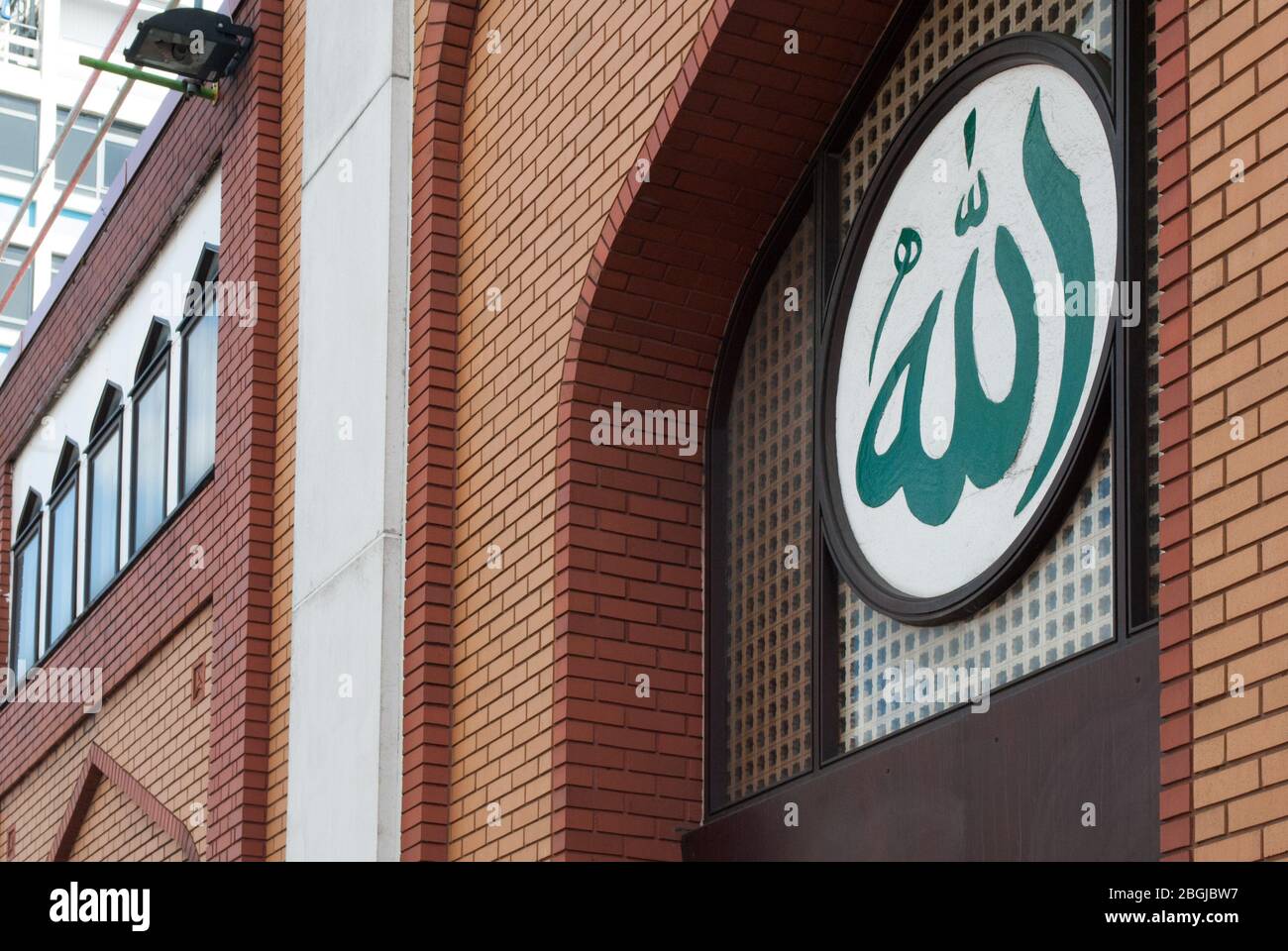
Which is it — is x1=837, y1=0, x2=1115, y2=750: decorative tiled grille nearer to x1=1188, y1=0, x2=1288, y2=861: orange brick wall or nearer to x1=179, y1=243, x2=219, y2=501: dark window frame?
x1=1188, y1=0, x2=1288, y2=861: orange brick wall

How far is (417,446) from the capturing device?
8469 mm

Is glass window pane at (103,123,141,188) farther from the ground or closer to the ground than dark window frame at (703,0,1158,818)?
farther from the ground

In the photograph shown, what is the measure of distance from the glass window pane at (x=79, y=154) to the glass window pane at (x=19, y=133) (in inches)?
19.4

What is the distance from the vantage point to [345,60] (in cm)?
966

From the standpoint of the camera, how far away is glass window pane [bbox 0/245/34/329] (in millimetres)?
40031

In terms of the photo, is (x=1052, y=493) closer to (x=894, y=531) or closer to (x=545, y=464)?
(x=894, y=531)

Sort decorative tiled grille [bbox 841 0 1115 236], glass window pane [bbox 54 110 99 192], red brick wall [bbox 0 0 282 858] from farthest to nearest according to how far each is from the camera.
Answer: glass window pane [bbox 54 110 99 192]
red brick wall [bbox 0 0 282 858]
decorative tiled grille [bbox 841 0 1115 236]

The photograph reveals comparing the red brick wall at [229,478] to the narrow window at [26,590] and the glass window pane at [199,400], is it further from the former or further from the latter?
the narrow window at [26,590]

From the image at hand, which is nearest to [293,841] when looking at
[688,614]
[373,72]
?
[688,614]

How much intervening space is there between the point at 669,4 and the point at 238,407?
391 cm

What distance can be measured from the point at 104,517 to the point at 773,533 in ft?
23.2

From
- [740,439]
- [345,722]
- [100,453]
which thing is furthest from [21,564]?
[740,439]

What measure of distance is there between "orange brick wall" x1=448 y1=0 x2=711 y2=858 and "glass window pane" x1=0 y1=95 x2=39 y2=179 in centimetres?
3369

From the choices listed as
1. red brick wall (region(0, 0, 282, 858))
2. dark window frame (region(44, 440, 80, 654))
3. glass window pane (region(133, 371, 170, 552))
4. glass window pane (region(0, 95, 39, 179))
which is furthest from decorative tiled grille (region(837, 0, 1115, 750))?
glass window pane (region(0, 95, 39, 179))
